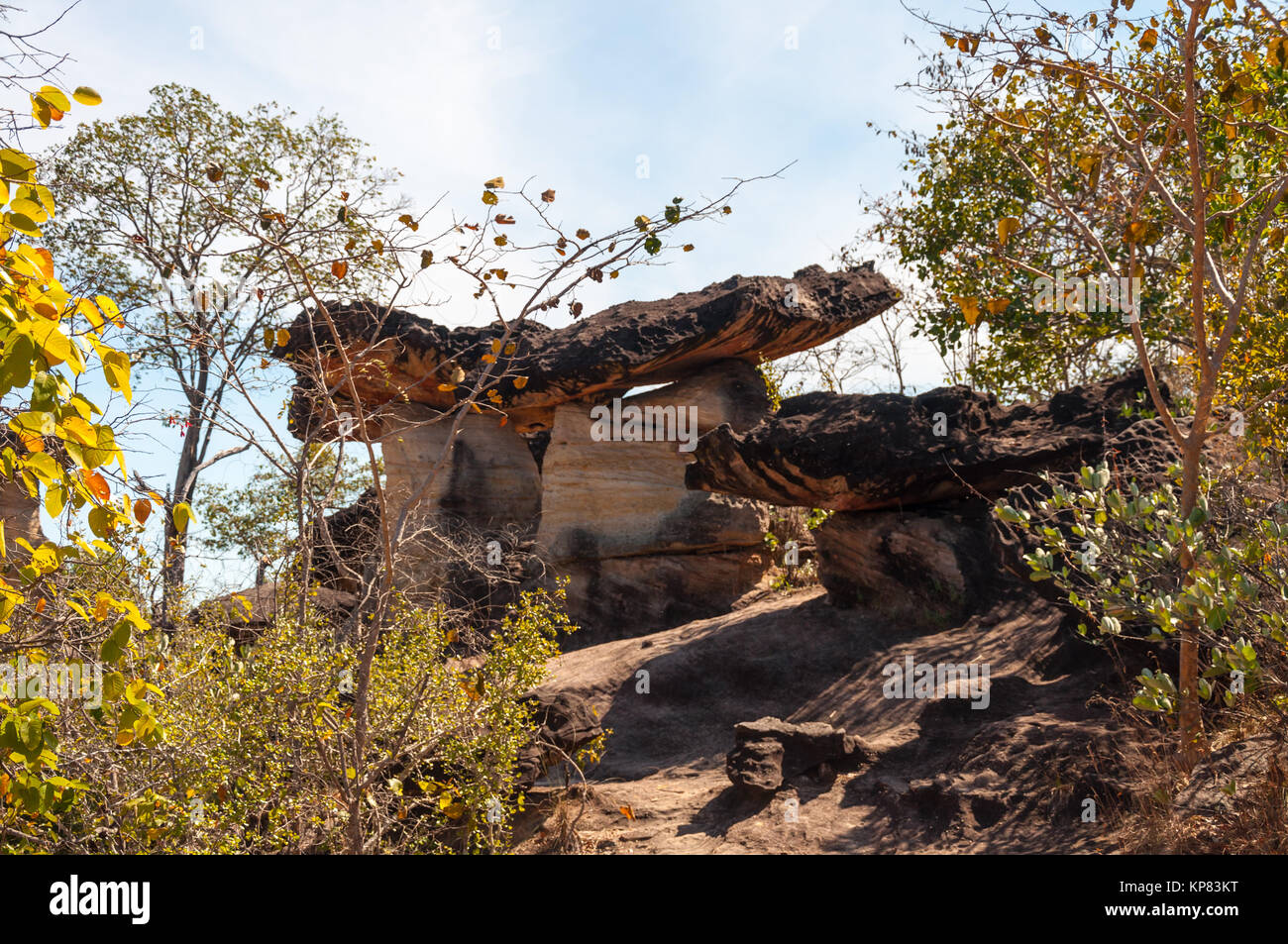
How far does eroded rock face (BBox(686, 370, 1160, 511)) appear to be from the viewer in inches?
397

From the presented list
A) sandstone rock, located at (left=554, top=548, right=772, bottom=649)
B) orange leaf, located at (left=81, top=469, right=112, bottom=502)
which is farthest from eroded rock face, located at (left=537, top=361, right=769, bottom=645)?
orange leaf, located at (left=81, top=469, right=112, bottom=502)

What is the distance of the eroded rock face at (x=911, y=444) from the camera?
33.1 ft

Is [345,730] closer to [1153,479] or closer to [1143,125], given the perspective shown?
[1143,125]

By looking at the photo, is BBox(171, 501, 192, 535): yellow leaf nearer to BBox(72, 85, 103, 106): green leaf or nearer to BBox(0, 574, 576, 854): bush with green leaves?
BBox(72, 85, 103, 106): green leaf

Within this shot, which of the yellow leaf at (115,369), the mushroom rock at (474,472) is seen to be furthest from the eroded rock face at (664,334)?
the yellow leaf at (115,369)

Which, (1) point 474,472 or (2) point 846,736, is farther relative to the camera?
(1) point 474,472

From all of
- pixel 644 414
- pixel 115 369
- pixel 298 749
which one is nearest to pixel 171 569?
pixel 298 749

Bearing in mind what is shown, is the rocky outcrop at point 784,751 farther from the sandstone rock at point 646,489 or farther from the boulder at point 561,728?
the sandstone rock at point 646,489

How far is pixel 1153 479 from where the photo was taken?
8156 millimetres

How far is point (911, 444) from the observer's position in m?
10.5

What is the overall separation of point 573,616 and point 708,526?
239 cm

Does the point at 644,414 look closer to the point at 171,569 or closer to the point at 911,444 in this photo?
the point at 911,444

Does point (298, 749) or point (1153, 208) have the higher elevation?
point (1153, 208)
